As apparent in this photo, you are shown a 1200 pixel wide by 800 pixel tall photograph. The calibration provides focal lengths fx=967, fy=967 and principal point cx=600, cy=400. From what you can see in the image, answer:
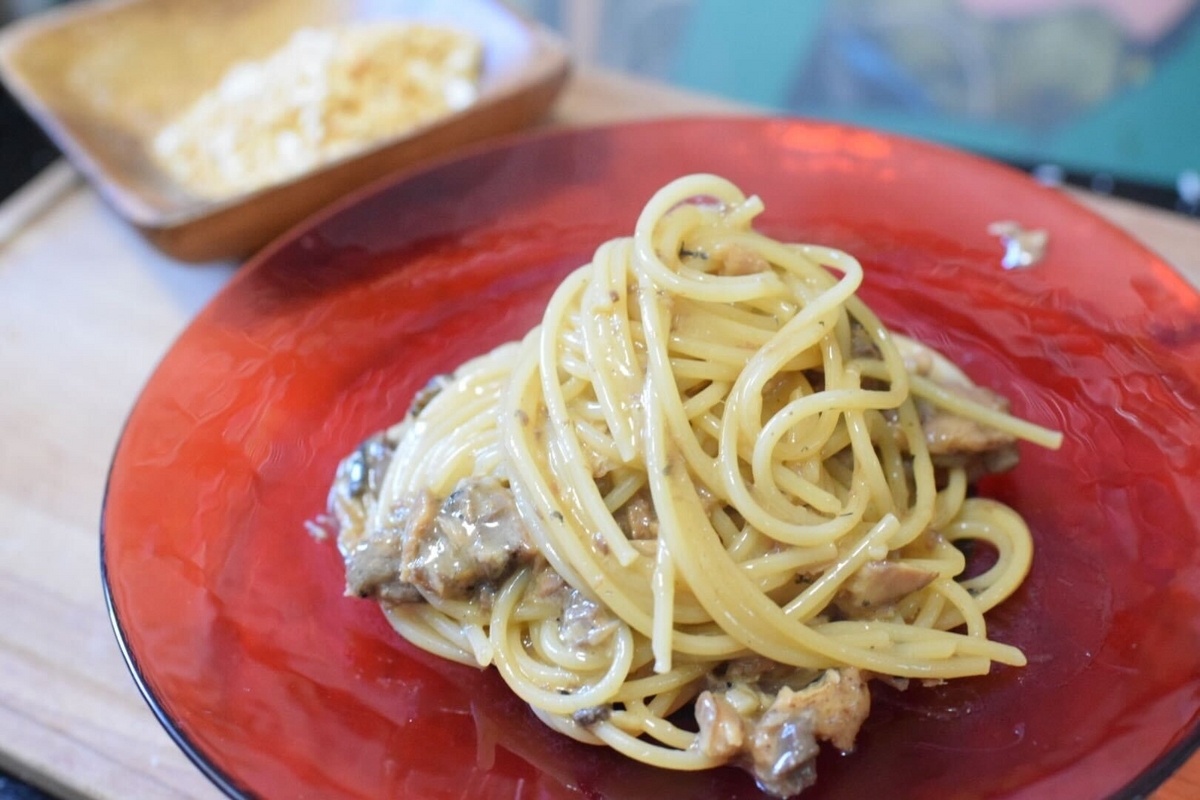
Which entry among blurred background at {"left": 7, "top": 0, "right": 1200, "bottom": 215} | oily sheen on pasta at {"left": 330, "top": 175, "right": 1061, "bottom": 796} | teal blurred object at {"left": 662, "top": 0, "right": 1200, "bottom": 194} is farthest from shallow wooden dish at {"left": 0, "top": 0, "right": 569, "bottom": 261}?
teal blurred object at {"left": 662, "top": 0, "right": 1200, "bottom": 194}

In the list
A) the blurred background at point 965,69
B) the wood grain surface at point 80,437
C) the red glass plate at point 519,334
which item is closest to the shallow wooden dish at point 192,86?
the wood grain surface at point 80,437

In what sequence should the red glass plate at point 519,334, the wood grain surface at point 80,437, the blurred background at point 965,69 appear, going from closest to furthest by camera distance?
the red glass plate at point 519,334 < the wood grain surface at point 80,437 < the blurred background at point 965,69

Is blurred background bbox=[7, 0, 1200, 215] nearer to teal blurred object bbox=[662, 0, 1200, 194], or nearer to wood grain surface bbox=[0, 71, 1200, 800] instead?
teal blurred object bbox=[662, 0, 1200, 194]

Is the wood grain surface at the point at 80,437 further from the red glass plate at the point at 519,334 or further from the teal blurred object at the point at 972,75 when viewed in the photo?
the teal blurred object at the point at 972,75

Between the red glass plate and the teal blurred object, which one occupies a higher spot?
the red glass plate

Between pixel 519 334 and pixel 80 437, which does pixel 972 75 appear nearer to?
pixel 519 334

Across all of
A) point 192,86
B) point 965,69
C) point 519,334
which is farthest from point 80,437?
point 965,69

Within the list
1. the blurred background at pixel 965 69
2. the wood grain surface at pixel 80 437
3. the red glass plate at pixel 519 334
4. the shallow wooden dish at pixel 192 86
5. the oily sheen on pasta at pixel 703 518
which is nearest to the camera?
the red glass plate at pixel 519 334
